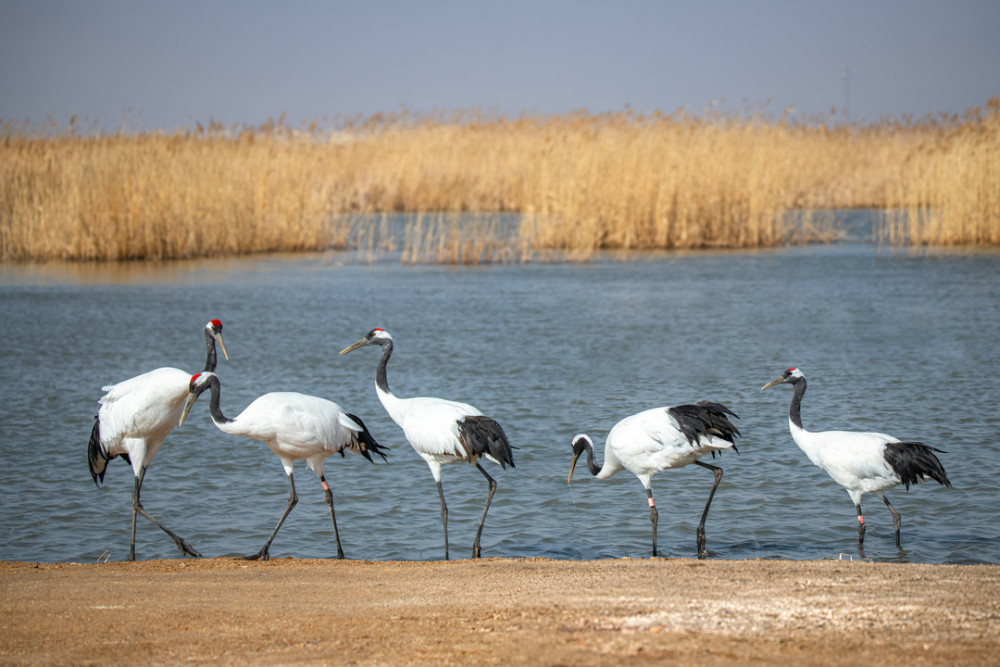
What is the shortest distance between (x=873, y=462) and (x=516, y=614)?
2479 millimetres

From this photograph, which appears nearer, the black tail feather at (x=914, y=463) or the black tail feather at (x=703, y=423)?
the black tail feather at (x=914, y=463)

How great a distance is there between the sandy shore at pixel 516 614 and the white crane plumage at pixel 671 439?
0.93 m

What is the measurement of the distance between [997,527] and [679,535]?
5.64 ft

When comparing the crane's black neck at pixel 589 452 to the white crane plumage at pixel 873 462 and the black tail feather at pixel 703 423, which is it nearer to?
the black tail feather at pixel 703 423

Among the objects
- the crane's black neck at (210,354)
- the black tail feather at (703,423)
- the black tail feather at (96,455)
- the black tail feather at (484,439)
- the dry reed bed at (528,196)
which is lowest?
the black tail feather at (96,455)

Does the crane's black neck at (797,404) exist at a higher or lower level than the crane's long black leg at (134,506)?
higher

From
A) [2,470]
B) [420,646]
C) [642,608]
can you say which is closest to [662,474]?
[642,608]

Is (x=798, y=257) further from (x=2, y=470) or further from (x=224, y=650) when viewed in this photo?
(x=224, y=650)

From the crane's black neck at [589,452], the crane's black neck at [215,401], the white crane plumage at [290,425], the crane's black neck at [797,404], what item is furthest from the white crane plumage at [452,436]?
the crane's black neck at [797,404]

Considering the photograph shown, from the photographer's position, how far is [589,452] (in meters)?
6.22

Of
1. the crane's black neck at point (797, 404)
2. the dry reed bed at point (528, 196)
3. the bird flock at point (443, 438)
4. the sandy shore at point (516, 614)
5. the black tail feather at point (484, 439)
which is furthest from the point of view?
the dry reed bed at point (528, 196)

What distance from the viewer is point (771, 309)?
1321 cm

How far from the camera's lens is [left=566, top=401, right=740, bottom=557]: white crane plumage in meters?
5.56

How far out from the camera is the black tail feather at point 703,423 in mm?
5551
